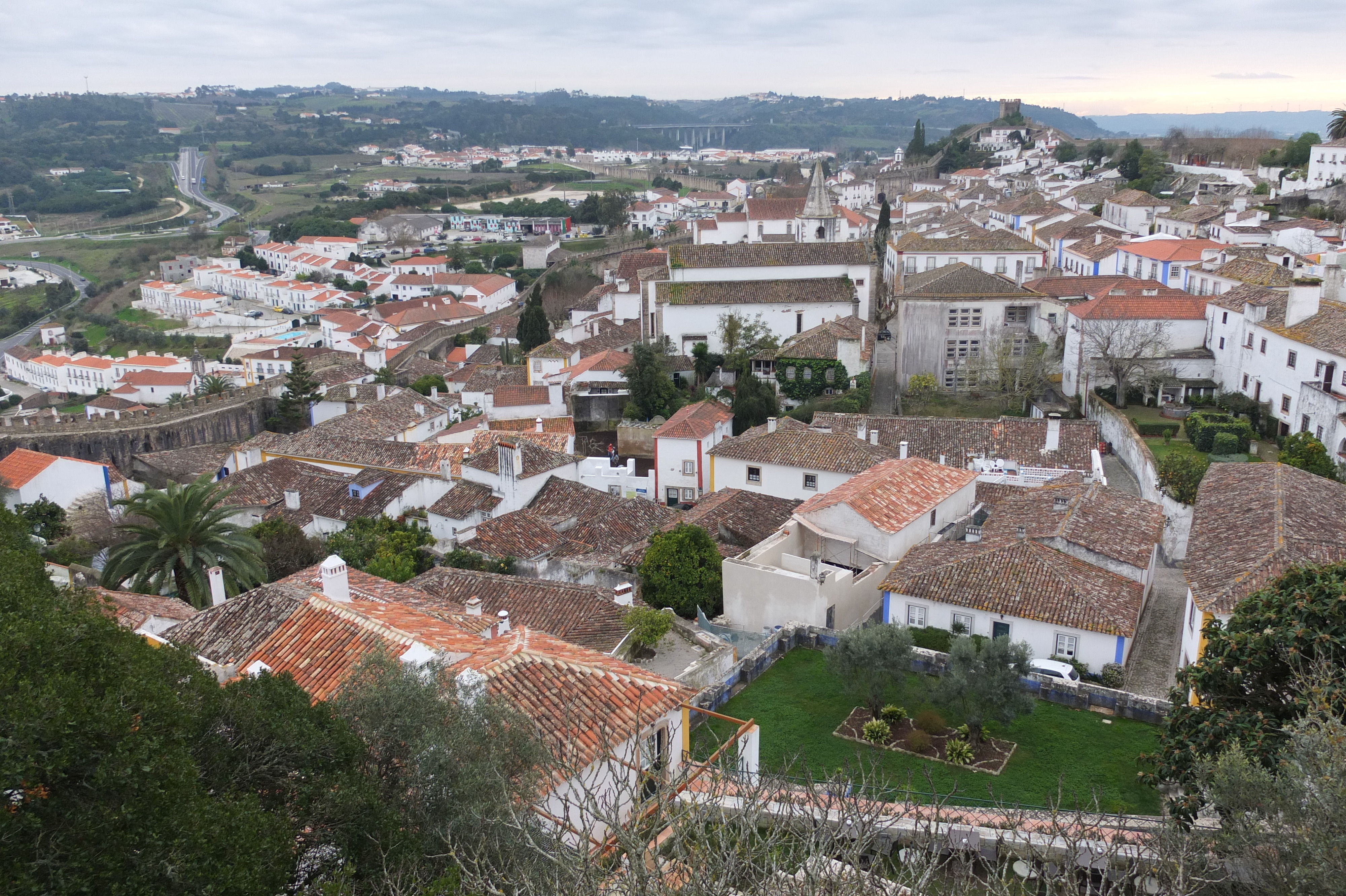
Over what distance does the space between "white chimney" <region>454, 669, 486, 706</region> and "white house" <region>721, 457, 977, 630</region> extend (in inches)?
359

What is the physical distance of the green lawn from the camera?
511 inches

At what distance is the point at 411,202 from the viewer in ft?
444

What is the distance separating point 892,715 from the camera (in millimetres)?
14906

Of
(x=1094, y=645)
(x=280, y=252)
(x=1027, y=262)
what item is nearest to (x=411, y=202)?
(x=280, y=252)

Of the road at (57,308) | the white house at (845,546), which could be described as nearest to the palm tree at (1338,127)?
the white house at (845,546)

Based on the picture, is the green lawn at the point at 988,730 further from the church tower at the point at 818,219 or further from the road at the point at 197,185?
the road at the point at 197,185

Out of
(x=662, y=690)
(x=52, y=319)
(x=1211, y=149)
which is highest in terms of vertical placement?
(x=1211, y=149)

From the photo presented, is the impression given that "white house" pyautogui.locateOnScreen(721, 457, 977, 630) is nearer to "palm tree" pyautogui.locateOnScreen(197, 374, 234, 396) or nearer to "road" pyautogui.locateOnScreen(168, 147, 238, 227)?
"palm tree" pyautogui.locateOnScreen(197, 374, 234, 396)

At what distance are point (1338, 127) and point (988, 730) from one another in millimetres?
61029

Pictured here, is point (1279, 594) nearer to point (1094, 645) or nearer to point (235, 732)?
point (1094, 645)

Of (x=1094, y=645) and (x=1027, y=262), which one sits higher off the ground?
(x=1027, y=262)

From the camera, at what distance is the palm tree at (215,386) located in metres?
50.8

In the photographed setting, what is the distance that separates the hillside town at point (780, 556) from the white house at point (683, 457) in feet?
0.33

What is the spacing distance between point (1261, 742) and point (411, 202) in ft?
448
